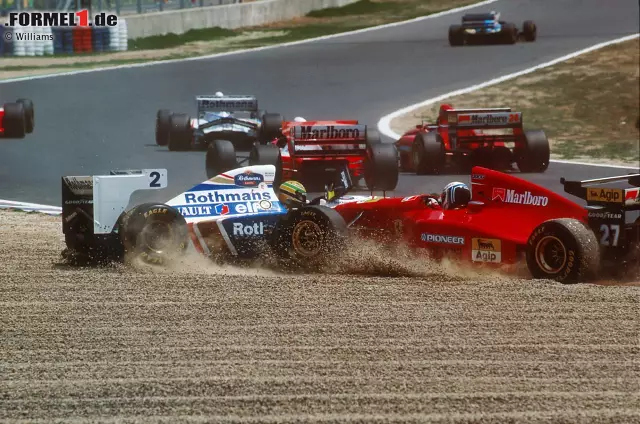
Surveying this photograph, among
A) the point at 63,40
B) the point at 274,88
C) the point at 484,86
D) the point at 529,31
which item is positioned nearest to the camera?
the point at 274,88

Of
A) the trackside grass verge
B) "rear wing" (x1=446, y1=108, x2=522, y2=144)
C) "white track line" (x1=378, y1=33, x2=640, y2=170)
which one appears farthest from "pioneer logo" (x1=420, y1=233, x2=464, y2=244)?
the trackside grass verge

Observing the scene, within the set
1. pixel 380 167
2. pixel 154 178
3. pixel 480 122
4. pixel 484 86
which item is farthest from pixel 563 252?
pixel 484 86

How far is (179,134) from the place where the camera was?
20.8 m

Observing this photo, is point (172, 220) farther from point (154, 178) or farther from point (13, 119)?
point (13, 119)

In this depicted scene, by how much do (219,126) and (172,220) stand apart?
33.9ft

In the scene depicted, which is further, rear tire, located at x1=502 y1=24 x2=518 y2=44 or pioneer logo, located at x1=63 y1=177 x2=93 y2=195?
rear tire, located at x1=502 y1=24 x2=518 y2=44

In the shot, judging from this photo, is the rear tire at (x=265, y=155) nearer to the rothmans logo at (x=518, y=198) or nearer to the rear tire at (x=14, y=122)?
the rothmans logo at (x=518, y=198)

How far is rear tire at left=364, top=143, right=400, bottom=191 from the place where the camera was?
16141mm

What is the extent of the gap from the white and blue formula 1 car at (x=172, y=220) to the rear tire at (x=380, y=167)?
5115mm

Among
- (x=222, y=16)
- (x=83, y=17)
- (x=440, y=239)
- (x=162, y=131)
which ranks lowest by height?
(x=162, y=131)

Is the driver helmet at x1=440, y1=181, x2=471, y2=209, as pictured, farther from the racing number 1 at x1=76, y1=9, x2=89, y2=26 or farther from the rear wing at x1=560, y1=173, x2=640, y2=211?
the racing number 1 at x1=76, y1=9, x2=89, y2=26

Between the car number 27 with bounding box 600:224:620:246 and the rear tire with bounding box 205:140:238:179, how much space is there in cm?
868

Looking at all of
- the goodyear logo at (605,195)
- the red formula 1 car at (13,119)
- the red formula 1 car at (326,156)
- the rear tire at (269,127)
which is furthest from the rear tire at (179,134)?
the goodyear logo at (605,195)

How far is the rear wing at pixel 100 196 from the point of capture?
10.8 m
